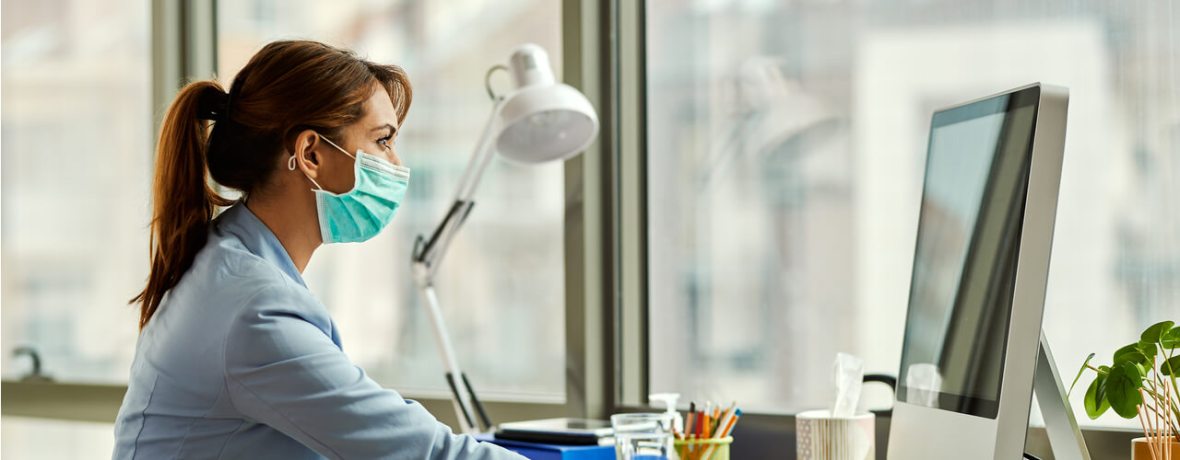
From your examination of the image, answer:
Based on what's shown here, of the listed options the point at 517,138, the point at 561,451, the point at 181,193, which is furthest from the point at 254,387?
the point at 517,138

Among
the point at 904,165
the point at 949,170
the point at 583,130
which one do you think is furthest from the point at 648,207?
the point at 949,170

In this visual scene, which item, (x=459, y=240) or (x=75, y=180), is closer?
(x=459, y=240)

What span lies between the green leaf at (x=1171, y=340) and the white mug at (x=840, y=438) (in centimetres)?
38

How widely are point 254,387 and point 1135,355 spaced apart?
3.33ft

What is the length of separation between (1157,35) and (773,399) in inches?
32.3

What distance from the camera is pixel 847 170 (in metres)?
1.96

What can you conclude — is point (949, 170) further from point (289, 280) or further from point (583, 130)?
point (289, 280)

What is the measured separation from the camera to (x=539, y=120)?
6.09 feet

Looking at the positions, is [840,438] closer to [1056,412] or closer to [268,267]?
[1056,412]

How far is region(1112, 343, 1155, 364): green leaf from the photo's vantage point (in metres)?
1.40

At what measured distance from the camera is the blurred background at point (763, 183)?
1.71 meters

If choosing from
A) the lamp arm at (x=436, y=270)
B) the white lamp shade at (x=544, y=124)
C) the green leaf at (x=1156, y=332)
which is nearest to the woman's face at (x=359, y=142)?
the white lamp shade at (x=544, y=124)

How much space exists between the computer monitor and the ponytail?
0.90 meters

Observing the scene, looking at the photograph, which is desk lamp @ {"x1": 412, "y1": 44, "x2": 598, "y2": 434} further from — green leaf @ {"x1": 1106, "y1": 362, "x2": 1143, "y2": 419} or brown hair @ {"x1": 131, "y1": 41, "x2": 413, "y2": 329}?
green leaf @ {"x1": 1106, "y1": 362, "x2": 1143, "y2": 419}
